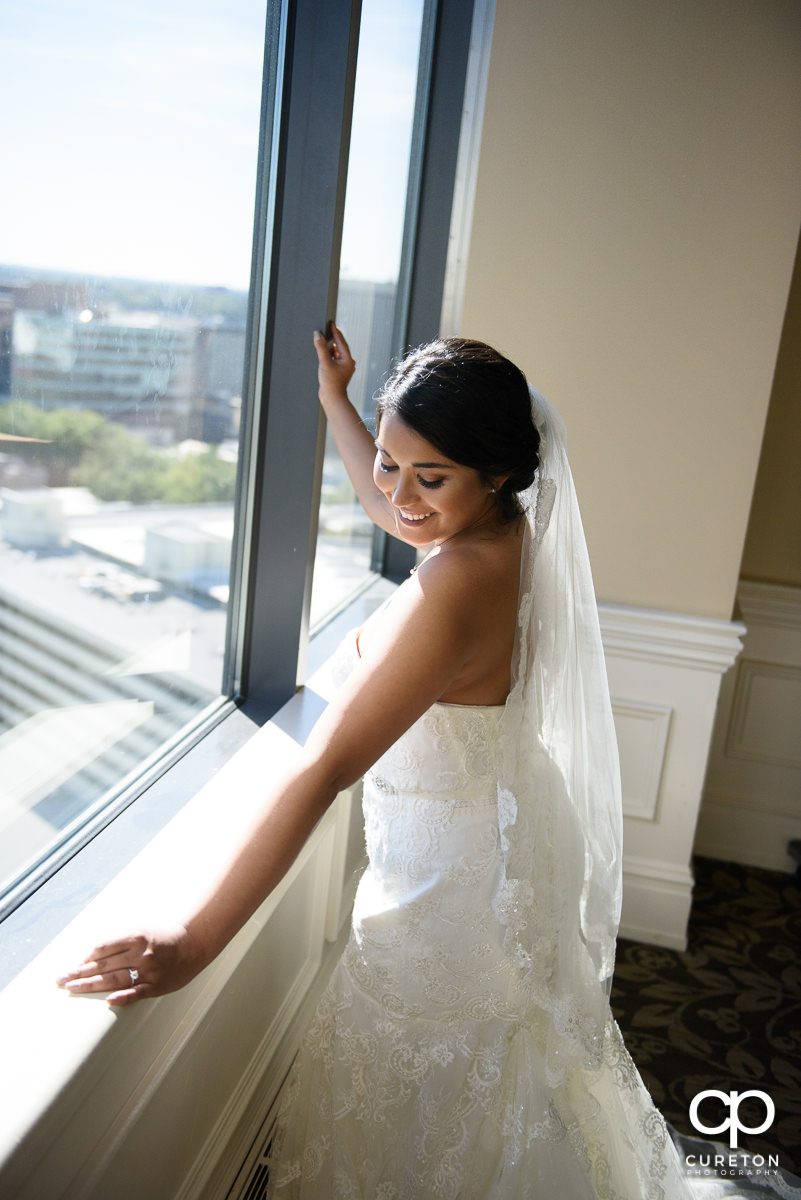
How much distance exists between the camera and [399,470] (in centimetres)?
139

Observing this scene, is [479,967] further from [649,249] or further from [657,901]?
[649,249]

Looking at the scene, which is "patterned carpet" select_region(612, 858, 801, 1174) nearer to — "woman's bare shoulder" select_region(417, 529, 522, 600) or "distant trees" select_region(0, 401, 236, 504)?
"woman's bare shoulder" select_region(417, 529, 522, 600)

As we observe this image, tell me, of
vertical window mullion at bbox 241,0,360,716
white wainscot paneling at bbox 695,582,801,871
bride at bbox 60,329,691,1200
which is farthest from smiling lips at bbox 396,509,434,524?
white wainscot paneling at bbox 695,582,801,871

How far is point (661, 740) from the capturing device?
277 cm

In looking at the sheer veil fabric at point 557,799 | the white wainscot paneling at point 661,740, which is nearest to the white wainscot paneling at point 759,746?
the white wainscot paneling at point 661,740

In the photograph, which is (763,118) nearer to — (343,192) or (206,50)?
(343,192)

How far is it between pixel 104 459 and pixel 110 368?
0.40ft

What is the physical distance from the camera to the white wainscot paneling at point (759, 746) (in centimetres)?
318

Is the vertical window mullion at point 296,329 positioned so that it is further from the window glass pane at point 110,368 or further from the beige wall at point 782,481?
the beige wall at point 782,481

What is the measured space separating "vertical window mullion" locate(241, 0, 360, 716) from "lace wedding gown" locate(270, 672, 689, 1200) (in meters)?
0.57

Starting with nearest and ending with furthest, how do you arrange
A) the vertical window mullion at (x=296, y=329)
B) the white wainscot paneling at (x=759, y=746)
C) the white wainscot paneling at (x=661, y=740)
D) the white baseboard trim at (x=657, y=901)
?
1. the vertical window mullion at (x=296, y=329)
2. the white wainscot paneling at (x=661, y=740)
3. the white baseboard trim at (x=657, y=901)
4. the white wainscot paneling at (x=759, y=746)

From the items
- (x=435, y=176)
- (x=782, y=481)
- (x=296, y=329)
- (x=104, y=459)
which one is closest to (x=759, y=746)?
(x=782, y=481)

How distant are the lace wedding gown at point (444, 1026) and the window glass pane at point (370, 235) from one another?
897 mm

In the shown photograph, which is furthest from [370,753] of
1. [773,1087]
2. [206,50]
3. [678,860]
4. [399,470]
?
[678,860]
